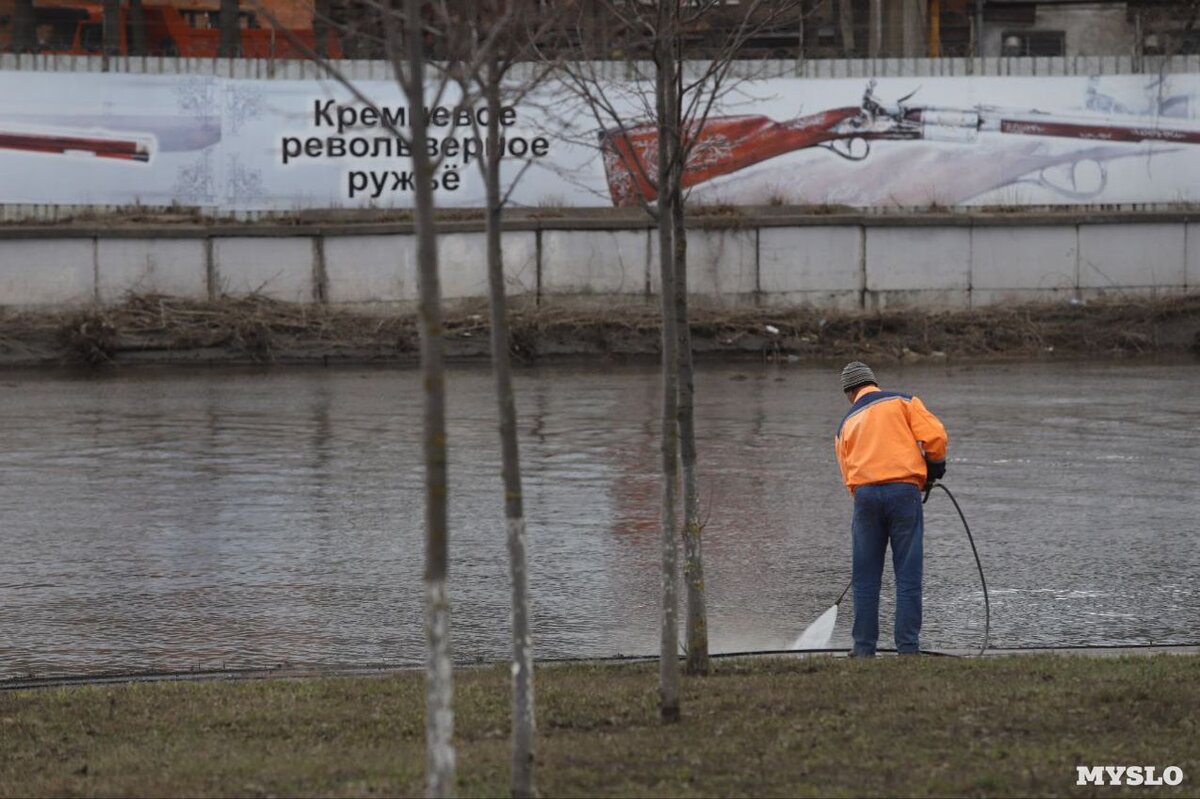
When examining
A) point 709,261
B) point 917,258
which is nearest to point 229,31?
point 709,261

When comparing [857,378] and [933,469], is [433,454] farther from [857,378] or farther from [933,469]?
[857,378]

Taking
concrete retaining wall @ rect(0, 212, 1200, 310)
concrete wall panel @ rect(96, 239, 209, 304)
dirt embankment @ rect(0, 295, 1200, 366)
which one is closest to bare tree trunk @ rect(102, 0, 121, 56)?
concrete retaining wall @ rect(0, 212, 1200, 310)

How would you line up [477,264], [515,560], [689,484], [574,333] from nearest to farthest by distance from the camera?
1. [515,560]
2. [689,484]
3. [574,333]
4. [477,264]

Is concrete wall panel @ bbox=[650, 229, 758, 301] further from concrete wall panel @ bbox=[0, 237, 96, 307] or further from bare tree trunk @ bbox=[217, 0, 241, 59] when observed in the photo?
concrete wall panel @ bbox=[0, 237, 96, 307]

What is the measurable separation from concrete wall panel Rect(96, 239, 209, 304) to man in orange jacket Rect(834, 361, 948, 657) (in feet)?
73.6

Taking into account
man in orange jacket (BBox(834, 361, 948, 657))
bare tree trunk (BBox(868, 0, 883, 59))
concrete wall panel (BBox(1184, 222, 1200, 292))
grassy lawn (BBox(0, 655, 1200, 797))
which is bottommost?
grassy lawn (BBox(0, 655, 1200, 797))

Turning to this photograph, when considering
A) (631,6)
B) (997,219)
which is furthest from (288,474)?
(997,219)

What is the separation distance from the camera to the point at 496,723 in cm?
679

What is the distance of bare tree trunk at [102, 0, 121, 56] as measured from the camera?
102ft

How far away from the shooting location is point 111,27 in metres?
31.4

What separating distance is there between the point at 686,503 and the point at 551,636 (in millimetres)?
2063

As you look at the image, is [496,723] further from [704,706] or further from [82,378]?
[82,378]

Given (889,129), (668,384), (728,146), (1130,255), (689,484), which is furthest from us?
(889,129)

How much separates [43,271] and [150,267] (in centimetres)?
177
